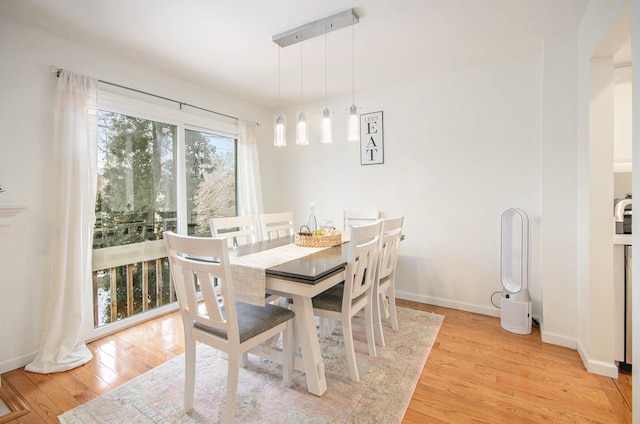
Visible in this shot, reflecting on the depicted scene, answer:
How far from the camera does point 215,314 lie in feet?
→ 4.91

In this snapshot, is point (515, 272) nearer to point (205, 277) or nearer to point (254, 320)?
point (254, 320)

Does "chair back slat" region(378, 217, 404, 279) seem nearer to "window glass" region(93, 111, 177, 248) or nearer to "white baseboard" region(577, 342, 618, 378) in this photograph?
"white baseboard" region(577, 342, 618, 378)

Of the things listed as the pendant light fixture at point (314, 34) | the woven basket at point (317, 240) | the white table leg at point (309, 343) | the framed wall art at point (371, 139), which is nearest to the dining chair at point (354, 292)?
the white table leg at point (309, 343)

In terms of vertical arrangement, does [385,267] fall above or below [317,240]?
below

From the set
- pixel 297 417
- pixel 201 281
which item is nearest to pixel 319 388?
pixel 297 417

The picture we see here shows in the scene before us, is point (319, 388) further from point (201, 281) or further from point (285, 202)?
point (285, 202)

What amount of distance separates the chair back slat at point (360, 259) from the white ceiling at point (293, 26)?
1483 millimetres

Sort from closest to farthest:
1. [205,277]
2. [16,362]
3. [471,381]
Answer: [205,277]
[471,381]
[16,362]

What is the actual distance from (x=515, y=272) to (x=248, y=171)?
309cm

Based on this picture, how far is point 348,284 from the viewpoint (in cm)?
178

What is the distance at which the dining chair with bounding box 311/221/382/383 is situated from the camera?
1.76 meters

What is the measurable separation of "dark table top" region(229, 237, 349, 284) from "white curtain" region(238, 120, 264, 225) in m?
1.53

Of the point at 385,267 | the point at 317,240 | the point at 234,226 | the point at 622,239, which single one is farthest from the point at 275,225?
the point at 622,239

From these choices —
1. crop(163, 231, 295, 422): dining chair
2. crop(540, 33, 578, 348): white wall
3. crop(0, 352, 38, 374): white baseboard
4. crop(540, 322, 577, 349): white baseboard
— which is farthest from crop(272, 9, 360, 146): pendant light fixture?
crop(0, 352, 38, 374): white baseboard
